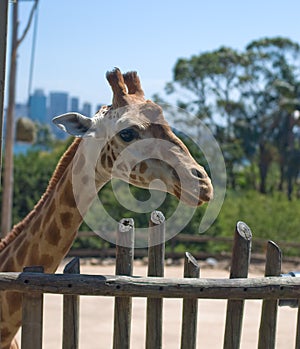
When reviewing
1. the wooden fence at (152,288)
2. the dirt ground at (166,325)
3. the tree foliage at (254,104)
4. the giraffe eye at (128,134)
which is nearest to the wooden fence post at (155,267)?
the wooden fence at (152,288)

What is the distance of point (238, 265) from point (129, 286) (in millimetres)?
480

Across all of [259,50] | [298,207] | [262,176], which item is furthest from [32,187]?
[259,50]

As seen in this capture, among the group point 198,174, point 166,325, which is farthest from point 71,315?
point 166,325

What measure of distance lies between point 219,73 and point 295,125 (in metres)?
4.66

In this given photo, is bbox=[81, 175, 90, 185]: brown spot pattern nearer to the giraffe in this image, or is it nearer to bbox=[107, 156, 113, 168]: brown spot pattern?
the giraffe

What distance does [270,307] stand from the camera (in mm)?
2523

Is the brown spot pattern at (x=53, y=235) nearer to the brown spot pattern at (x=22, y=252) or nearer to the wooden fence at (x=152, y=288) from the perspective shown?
the brown spot pattern at (x=22, y=252)

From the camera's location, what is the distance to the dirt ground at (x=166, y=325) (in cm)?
641

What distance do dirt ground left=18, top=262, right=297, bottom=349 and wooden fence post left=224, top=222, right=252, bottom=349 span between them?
387cm

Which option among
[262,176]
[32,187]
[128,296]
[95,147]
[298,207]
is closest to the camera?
[128,296]

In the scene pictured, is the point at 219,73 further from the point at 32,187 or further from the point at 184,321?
the point at 184,321

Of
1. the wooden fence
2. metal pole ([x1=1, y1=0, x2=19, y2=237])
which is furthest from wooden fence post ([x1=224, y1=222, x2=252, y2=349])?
metal pole ([x1=1, y1=0, x2=19, y2=237])

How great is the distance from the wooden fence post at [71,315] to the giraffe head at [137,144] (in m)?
0.51

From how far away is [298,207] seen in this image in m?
14.9
